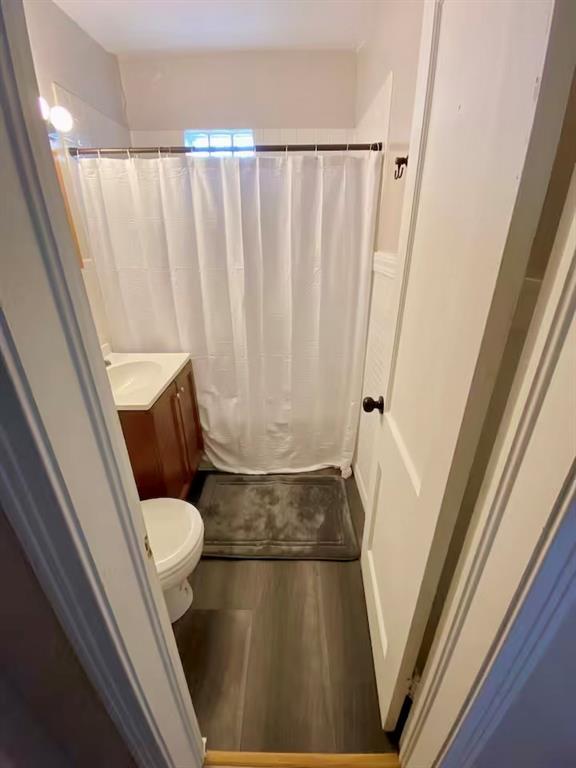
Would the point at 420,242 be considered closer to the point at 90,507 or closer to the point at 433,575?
the point at 433,575

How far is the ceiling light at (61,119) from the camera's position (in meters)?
1.48

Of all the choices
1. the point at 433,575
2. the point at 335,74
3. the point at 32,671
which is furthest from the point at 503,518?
the point at 335,74

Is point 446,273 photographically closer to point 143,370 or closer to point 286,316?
point 286,316

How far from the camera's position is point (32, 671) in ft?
1.74

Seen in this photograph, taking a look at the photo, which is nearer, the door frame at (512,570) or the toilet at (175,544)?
the door frame at (512,570)

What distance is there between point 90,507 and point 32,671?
33cm

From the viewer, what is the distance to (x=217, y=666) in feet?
4.03

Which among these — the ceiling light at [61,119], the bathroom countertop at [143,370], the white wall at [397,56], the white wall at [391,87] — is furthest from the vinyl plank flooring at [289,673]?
the ceiling light at [61,119]

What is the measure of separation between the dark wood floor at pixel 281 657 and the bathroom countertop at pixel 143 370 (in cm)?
90

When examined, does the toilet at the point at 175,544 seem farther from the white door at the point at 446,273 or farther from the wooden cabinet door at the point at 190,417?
the white door at the point at 446,273

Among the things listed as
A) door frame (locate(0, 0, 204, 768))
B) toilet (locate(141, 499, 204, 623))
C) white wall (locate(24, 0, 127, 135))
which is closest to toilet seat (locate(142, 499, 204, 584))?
toilet (locate(141, 499, 204, 623))

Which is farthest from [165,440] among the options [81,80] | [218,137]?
[218,137]

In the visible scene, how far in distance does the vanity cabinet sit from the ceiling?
68.5 inches

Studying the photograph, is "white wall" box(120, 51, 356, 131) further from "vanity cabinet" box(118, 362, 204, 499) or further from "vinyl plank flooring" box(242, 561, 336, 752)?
"vinyl plank flooring" box(242, 561, 336, 752)
